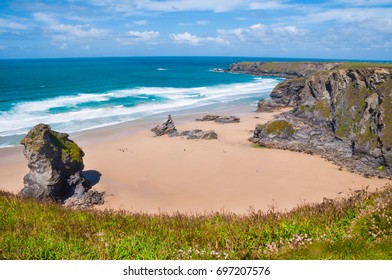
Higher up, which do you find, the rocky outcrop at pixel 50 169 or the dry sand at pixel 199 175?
the rocky outcrop at pixel 50 169

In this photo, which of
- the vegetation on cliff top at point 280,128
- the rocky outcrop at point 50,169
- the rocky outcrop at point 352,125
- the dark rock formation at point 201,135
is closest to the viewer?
the rocky outcrop at point 50,169

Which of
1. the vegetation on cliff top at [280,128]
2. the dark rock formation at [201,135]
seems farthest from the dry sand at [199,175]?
the vegetation on cliff top at [280,128]

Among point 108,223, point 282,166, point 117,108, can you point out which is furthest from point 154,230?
point 117,108

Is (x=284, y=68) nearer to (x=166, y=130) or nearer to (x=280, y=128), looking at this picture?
(x=166, y=130)

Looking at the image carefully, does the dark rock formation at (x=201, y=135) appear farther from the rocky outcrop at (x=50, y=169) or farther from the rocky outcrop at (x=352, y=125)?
the rocky outcrop at (x=50, y=169)

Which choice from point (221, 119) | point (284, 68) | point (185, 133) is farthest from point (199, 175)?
point (284, 68)

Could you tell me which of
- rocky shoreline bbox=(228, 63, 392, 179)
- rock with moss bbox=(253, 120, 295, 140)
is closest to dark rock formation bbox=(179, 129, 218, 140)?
rocky shoreline bbox=(228, 63, 392, 179)

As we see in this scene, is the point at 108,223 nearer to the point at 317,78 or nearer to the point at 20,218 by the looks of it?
the point at 20,218

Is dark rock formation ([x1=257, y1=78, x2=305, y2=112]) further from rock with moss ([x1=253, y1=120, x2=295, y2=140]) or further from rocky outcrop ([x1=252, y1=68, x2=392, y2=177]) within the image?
rock with moss ([x1=253, y1=120, x2=295, y2=140])
